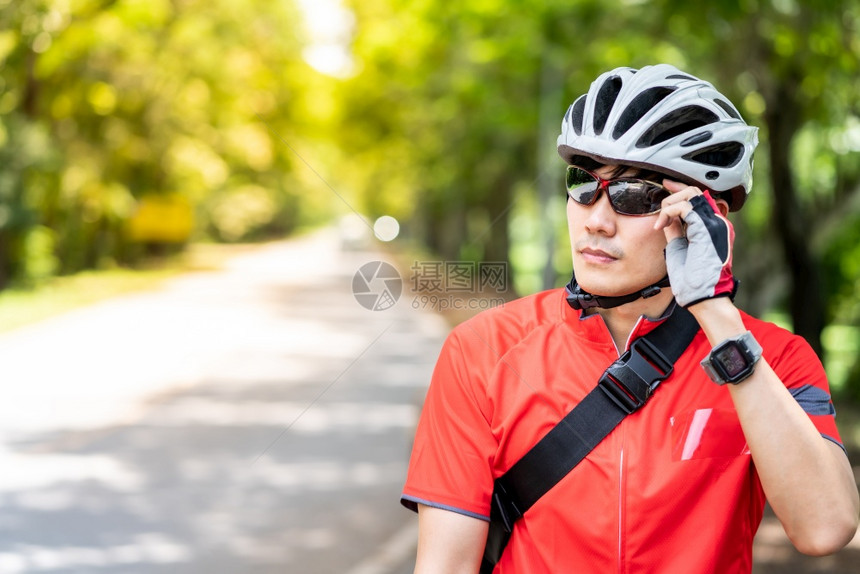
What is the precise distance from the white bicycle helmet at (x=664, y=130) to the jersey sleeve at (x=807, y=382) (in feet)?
1.26

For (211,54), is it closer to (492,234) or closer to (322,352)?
(492,234)

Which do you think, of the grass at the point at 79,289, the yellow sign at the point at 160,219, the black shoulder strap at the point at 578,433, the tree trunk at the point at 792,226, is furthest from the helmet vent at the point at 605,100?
the yellow sign at the point at 160,219

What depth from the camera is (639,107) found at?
2.19 m

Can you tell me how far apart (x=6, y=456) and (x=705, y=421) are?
312 inches

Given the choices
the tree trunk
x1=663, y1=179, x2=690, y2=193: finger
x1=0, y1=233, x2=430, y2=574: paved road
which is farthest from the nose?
the tree trunk

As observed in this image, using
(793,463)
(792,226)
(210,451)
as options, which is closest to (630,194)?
(793,463)

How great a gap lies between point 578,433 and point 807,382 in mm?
470

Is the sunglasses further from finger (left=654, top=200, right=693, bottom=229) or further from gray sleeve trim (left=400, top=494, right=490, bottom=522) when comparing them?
gray sleeve trim (left=400, top=494, right=490, bottom=522)

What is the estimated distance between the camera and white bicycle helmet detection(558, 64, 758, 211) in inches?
84.0

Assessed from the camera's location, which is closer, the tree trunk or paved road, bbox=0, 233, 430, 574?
paved road, bbox=0, 233, 430, 574

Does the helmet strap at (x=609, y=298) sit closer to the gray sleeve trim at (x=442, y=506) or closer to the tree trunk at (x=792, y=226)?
the gray sleeve trim at (x=442, y=506)

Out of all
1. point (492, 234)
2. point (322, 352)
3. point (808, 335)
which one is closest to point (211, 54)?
point (492, 234)

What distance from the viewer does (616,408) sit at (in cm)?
201

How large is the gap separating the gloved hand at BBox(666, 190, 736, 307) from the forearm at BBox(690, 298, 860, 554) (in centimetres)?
16
